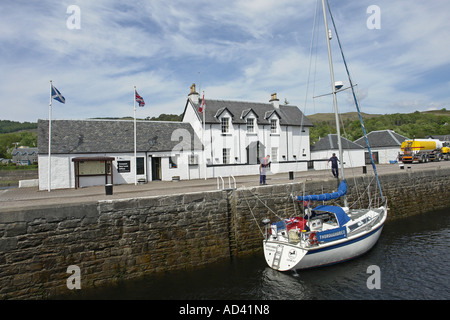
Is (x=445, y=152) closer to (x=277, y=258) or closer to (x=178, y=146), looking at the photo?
(x=178, y=146)

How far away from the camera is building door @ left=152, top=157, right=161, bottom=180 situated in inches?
887

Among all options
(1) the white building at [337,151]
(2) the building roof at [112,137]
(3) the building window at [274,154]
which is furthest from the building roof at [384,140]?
(2) the building roof at [112,137]

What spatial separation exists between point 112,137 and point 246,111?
12110 mm

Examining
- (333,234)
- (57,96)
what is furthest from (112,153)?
(333,234)

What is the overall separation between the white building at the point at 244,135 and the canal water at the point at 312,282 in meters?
12.9

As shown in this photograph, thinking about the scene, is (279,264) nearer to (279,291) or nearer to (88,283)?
(279,291)

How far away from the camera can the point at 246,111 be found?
89.2 feet

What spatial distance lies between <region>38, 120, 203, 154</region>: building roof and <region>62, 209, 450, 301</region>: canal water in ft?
44.5

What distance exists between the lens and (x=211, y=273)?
1034 cm

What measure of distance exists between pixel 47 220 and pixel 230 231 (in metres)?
6.58

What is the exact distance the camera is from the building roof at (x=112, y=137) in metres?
20.5

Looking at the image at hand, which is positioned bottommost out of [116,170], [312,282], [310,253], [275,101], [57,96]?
[312,282]

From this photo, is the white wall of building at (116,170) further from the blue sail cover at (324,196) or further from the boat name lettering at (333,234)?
the boat name lettering at (333,234)

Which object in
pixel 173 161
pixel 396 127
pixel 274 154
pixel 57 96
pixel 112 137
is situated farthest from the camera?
pixel 396 127
